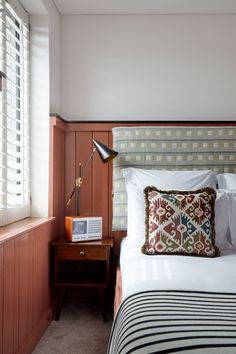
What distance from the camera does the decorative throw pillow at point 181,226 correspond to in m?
2.04

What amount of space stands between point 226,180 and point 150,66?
3.91ft

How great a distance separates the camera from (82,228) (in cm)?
258

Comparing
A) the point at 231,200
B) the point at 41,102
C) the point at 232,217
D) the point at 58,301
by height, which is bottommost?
the point at 58,301

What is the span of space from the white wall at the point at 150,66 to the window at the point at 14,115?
0.52 m

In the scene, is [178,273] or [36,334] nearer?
[178,273]

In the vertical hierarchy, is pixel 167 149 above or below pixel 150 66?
below

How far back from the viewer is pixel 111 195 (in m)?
2.91

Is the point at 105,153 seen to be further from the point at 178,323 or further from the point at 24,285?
the point at 178,323

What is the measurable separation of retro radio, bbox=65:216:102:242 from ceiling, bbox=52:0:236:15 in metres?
1.74

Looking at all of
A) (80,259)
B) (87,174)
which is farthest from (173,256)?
(87,174)

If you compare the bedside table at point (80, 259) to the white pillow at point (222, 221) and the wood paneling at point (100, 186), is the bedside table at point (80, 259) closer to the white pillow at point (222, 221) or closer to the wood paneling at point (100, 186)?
the wood paneling at point (100, 186)

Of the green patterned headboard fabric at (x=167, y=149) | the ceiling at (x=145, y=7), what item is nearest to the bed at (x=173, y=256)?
the green patterned headboard fabric at (x=167, y=149)

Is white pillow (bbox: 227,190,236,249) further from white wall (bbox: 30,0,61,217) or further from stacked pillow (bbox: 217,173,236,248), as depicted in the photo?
white wall (bbox: 30,0,61,217)

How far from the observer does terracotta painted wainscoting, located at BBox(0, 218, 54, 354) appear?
1.69 metres
